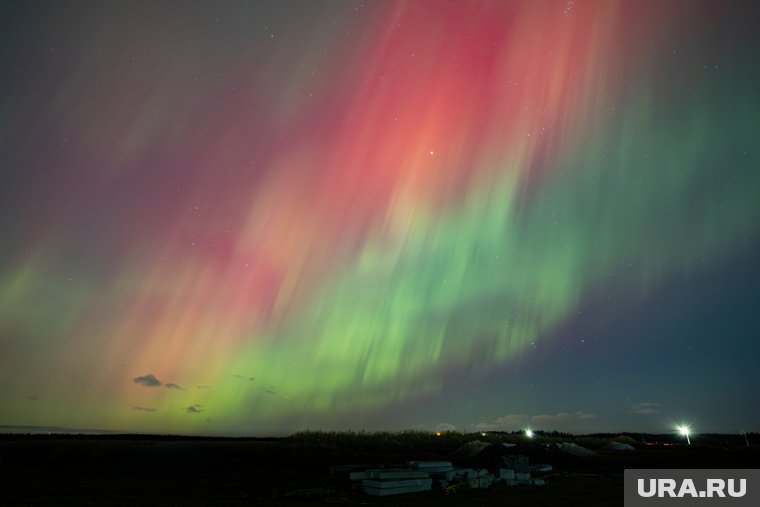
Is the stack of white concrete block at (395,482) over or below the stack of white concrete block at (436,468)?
below

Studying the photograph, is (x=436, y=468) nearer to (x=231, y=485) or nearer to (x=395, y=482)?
(x=395, y=482)

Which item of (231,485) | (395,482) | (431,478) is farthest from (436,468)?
(231,485)

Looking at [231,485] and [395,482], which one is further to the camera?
[231,485]

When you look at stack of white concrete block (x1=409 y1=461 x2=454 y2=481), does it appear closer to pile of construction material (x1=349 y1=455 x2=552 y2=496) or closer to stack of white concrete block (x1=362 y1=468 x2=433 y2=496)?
pile of construction material (x1=349 y1=455 x2=552 y2=496)

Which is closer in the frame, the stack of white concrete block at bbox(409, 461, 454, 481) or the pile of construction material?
the pile of construction material

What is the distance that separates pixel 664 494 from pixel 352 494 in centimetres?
1125

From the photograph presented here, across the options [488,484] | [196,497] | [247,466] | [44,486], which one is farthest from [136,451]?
[488,484]

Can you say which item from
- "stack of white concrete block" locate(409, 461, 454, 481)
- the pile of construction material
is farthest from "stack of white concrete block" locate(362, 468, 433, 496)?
"stack of white concrete block" locate(409, 461, 454, 481)

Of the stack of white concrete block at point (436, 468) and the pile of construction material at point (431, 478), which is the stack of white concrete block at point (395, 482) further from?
the stack of white concrete block at point (436, 468)

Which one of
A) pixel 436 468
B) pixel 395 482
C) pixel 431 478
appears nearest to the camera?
pixel 395 482

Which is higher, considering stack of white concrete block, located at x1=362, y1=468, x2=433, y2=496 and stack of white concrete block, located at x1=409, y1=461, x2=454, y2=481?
stack of white concrete block, located at x1=409, y1=461, x2=454, y2=481

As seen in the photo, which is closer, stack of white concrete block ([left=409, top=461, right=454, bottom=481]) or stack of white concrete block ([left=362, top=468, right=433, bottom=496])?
stack of white concrete block ([left=362, top=468, right=433, bottom=496])

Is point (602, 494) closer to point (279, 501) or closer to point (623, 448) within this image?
point (279, 501)

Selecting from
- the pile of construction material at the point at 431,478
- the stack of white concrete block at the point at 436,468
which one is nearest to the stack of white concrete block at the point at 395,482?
the pile of construction material at the point at 431,478
